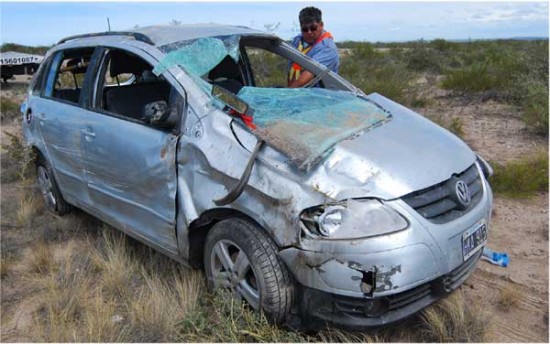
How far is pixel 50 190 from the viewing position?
16.5 ft

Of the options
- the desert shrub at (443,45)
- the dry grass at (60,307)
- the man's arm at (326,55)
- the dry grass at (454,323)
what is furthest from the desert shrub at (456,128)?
the desert shrub at (443,45)

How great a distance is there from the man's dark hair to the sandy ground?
2.53 meters

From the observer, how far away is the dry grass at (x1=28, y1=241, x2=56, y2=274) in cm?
398

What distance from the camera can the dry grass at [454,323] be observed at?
2846 mm

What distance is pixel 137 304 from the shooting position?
308 centimetres

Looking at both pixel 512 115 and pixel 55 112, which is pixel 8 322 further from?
pixel 512 115

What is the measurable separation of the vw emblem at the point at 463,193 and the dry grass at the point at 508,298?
0.83 m

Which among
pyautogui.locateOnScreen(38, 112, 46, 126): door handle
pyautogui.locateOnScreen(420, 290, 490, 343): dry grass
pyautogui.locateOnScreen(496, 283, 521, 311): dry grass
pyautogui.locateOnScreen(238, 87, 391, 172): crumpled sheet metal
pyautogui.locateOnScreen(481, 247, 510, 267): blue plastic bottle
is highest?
pyautogui.locateOnScreen(238, 87, 391, 172): crumpled sheet metal

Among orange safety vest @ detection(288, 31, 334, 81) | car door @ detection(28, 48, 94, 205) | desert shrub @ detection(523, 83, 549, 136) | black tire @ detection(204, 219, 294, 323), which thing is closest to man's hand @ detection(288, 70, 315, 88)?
orange safety vest @ detection(288, 31, 334, 81)

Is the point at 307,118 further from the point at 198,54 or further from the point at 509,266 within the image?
the point at 509,266

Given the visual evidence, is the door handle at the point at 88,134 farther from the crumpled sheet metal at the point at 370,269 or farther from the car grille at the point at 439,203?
the car grille at the point at 439,203

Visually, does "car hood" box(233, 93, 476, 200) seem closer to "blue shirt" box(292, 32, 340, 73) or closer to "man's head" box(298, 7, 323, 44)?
"blue shirt" box(292, 32, 340, 73)

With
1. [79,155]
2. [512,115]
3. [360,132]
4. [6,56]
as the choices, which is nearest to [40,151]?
[79,155]

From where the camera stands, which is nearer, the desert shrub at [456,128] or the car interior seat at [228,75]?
the car interior seat at [228,75]
